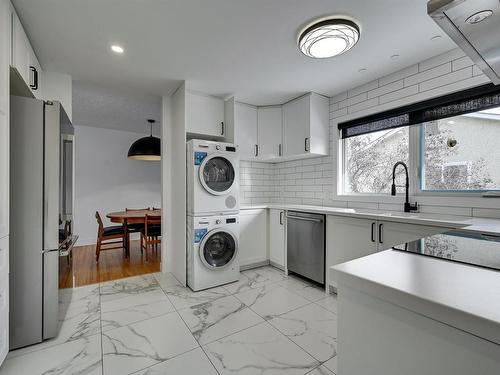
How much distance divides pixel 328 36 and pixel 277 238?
2.31 meters

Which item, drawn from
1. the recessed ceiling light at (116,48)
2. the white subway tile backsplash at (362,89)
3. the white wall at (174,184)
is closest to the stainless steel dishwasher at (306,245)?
the white wall at (174,184)

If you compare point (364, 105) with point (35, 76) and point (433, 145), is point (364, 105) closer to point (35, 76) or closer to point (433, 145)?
point (433, 145)

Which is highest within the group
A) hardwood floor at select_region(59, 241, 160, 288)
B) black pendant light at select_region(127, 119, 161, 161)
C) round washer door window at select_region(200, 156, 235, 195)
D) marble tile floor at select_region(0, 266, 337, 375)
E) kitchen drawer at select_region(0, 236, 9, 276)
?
black pendant light at select_region(127, 119, 161, 161)

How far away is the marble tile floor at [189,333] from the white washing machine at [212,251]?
0.13 metres

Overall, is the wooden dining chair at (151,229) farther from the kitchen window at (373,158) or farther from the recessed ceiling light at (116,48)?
the kitchen window at (373,158)

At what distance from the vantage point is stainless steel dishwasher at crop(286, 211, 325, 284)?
8.53 ft

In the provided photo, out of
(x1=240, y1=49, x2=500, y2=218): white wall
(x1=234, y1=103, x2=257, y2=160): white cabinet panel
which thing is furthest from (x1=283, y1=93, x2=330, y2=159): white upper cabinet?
(x1=234, y1=103, x2=257, y2=160): white cabinet panel

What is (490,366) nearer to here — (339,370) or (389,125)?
(339,370)

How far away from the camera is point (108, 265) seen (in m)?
3.58

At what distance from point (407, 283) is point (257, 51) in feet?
6.95

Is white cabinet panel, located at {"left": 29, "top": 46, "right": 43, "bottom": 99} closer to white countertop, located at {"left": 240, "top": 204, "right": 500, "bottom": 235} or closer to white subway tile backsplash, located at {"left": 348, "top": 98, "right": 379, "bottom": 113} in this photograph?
white countertop, located at {"left": 240, "top": 204, "right": 500, "bottom": 235}

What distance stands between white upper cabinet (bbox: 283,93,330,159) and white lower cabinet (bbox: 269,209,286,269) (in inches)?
33.2

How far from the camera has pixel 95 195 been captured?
4.96 meters

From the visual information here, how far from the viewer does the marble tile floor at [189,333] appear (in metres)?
1.53
